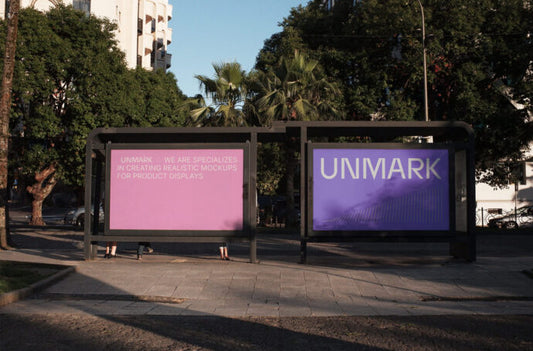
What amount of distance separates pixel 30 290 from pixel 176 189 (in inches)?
179

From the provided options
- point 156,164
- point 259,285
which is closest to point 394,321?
point 259,285

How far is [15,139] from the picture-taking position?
81.8 feet

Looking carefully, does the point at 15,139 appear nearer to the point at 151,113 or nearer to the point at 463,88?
the point at 151,113

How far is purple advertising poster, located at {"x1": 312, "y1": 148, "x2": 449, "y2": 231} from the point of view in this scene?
1226 centimetres

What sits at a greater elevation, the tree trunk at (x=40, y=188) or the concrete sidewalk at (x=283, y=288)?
the tree trunk at (x=40, y=188)

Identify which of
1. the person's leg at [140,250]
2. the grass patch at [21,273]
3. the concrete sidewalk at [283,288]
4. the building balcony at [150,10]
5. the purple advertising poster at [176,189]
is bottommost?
the concrete sidewalk at [283,288]

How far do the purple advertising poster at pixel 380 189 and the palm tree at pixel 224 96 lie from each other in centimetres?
1114

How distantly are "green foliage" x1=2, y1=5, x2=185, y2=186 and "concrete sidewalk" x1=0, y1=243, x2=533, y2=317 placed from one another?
493 inches

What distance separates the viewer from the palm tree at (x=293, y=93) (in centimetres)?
2288

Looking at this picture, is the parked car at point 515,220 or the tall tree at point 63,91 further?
the parked car at point 515,220

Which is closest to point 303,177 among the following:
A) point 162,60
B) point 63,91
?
point 63,91

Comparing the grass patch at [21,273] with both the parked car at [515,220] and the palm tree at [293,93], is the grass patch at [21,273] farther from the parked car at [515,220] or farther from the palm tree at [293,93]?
the parked car at [515,220]

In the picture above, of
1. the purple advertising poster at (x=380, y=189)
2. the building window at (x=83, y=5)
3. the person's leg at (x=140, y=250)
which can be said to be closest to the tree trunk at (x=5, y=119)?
the person's leg at (x=140, y=250)

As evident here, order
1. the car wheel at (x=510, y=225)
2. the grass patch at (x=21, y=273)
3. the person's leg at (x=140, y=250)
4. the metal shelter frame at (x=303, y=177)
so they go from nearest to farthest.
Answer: the grass patch at (x=21, y=273) → the metal shelter frame at (x=303, y=177) → the person's leg at (x=140, y=250) → the car wheel at (x=510, y=225)
